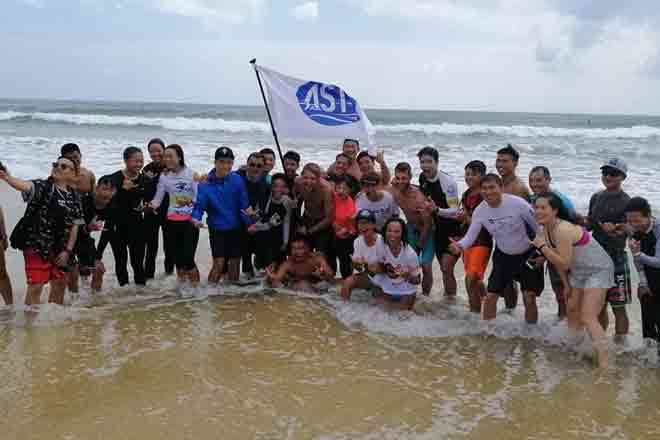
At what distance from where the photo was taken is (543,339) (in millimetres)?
5777

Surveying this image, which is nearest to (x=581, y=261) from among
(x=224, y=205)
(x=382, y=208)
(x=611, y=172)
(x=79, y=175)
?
(x=611, y=172)

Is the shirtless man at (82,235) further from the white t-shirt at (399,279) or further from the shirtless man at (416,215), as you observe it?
the shirtless man at (416,215)

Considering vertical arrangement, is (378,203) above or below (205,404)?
above

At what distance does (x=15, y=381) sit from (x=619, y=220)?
17.2ft

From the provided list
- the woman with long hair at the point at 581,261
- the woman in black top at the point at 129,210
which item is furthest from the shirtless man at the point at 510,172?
the woman in black top at the point at 129,210

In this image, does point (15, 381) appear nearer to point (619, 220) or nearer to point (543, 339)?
point (543, 339)

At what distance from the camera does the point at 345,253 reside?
23.6 ft

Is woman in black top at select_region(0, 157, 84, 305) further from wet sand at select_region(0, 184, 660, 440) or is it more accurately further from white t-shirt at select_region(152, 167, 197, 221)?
white t-shirt at select_region(152, 167, 197, 221)

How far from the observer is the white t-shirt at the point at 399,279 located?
6.36m

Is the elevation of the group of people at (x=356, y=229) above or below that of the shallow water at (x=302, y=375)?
above

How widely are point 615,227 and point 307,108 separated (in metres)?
3.97

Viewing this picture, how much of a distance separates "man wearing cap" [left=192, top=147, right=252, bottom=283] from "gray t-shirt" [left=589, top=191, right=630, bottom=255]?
3.72 meters

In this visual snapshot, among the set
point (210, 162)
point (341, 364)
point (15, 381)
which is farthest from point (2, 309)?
point (210, 162)

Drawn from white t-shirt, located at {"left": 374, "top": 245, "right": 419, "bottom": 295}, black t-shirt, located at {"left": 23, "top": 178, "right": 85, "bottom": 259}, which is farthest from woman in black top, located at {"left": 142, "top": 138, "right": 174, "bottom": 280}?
white t-shirt, located at {"left": 374, "top": 245, "right": 419, "bottom": 295}
